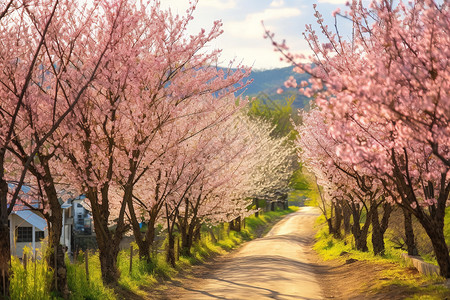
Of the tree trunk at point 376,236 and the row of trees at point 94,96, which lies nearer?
the row of trees at point 94,96

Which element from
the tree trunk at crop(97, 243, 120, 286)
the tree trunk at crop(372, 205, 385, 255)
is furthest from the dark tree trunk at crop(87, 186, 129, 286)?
the tree trunk at crop(372, 205, 385, 255)

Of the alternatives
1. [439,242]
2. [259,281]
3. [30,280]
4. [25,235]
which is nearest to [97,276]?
[30,280]

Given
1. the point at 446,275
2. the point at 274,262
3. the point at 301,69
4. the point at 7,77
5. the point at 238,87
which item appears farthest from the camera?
the point at 274,262

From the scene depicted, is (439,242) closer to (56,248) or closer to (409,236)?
(409,236)

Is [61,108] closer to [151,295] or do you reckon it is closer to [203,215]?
[151,295]

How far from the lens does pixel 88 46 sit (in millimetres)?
13070

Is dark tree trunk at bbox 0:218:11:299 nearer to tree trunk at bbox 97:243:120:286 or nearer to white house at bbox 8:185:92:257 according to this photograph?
white house at bbox 8:185:92:257

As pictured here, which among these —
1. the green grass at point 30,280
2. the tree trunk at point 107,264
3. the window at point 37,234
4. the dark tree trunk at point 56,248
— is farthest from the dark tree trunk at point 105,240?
the window at point 37,234

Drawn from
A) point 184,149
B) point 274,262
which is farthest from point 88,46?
point 274,262

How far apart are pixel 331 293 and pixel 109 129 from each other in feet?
25.2

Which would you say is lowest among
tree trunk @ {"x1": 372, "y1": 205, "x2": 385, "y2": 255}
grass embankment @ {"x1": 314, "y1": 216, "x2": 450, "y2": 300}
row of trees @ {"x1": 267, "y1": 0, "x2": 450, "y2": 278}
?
grass embankment @ {"x1": 314, "y1": 216, "x2": 450, "y2": 300}

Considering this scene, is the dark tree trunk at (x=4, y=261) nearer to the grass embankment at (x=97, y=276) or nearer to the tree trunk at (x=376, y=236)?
the grass embankment at (x=97, y=276)

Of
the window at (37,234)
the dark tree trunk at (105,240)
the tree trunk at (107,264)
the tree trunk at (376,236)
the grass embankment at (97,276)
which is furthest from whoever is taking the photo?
the window at (37,234)

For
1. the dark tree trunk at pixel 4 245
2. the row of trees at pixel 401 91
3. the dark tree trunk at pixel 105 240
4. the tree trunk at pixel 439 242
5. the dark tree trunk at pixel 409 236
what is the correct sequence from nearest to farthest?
the row of trees at pixel 401 91, the dark tree trunk at pixel 4 245, the tree trunk at pixel 439 242, the dark tree trunk at pixel 105 240, the dark tree trunk at pixel 409 236
